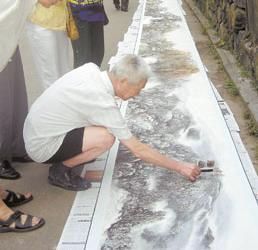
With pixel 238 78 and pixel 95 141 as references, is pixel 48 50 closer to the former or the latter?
pixel 95 141

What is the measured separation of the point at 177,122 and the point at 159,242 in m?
1.54

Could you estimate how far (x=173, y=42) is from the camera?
637cm

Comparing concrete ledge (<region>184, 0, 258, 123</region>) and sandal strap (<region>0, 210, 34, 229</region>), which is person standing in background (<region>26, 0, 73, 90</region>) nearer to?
sandal strap (<region>0, 210, 34, 229</region>)

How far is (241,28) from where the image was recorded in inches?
225

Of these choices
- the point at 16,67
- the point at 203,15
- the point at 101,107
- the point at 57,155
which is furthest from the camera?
the point at 203,15

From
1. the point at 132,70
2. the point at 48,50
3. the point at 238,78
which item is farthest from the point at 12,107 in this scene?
the point at 238,78

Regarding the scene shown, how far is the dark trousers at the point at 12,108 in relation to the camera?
3.20 metres

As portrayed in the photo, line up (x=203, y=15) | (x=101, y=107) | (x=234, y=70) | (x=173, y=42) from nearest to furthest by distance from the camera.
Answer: (x=101, y=107) < (x=234, y=70) < (x=173, y=42) < (x=203, y=15)

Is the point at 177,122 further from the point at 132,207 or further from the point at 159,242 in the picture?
the point at 159,242

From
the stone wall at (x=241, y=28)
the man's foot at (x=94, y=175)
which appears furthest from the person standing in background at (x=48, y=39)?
the stone wall at (x=241, y=28)

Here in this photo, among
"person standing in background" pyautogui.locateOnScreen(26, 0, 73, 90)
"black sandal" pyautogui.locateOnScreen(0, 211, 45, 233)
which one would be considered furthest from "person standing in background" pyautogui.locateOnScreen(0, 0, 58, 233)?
"person standing in background" pyautogui.locateOnScreen(26, 0, 73, 90)

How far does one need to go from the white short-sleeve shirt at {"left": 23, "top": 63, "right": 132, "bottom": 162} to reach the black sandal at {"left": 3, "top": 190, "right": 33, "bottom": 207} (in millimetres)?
234

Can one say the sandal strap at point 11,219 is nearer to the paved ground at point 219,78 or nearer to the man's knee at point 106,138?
the man's knee at point 106,138

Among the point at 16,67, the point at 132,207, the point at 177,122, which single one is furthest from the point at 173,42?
the point at 132,207
